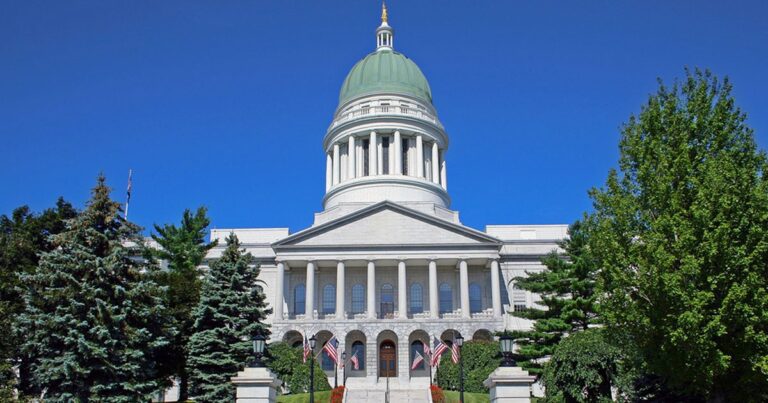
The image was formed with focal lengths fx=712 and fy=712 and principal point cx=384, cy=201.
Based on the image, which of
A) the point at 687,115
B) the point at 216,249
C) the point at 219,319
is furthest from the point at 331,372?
the point at 687,115

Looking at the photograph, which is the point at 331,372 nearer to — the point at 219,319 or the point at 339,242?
the point at 339,242

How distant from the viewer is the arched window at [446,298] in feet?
167

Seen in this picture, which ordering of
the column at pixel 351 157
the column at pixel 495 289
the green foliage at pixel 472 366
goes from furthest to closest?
1. the column at pixel 351 157
2. the column at pixel 495 289
3. the green foliage at pixel 472 366

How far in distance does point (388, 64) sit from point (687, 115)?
45.0 metres

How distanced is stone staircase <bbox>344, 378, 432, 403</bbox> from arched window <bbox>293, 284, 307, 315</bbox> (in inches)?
362

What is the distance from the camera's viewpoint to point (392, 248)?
4925 cm

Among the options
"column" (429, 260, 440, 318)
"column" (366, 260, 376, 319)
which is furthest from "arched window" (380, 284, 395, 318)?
"column" (429, 260, 440, 318)

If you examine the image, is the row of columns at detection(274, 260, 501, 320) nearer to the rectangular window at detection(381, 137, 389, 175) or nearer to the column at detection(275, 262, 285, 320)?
the column at detection(275, 262, 285, 320)

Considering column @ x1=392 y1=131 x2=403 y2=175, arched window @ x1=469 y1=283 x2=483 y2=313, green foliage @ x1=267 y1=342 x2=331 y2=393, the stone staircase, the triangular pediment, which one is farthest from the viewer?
column @ x1=392 y1=131 x2=403 y2=175

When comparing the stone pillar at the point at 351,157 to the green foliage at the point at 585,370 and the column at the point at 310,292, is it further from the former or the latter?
the green foliage at the point at 585,370

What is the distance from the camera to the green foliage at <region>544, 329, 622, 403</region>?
2450 centimetres

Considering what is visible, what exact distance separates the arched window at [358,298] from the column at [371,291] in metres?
2.82

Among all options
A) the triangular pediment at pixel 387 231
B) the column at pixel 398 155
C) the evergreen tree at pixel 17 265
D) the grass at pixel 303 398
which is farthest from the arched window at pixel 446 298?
the evergreen tree at pixel 17 265

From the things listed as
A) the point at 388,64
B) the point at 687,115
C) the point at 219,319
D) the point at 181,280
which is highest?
the point at 388,64
